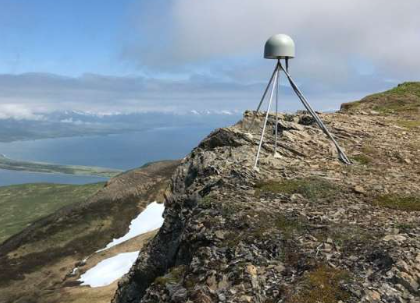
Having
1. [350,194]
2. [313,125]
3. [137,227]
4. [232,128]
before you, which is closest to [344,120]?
[313,125]

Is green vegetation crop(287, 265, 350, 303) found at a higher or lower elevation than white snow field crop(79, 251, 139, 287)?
higher

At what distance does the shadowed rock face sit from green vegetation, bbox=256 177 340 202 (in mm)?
48652

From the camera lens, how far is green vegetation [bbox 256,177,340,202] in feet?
66.7

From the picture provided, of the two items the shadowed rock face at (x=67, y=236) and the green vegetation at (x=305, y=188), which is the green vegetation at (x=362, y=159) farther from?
the shadowed rock face at (x=67, y=236)

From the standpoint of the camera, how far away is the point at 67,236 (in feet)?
310

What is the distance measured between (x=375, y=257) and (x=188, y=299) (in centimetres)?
719

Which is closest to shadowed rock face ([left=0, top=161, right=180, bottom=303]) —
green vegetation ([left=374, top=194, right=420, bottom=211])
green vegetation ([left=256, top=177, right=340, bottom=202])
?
green vegetation ([left=256, top=177, right=340, bottom=202])

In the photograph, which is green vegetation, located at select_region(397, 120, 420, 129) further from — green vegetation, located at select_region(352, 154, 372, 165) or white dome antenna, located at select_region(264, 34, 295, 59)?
white dome antenna, located at select_region(264, 34, 295, 59)

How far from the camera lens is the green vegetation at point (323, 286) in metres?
13.4

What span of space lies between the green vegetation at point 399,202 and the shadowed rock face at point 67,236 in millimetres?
51932

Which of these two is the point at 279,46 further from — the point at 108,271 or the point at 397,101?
the point at 108,271

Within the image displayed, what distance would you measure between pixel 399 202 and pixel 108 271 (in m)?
63.4

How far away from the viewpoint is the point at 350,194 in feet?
66.4

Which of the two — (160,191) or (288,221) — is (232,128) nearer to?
(288,221)
